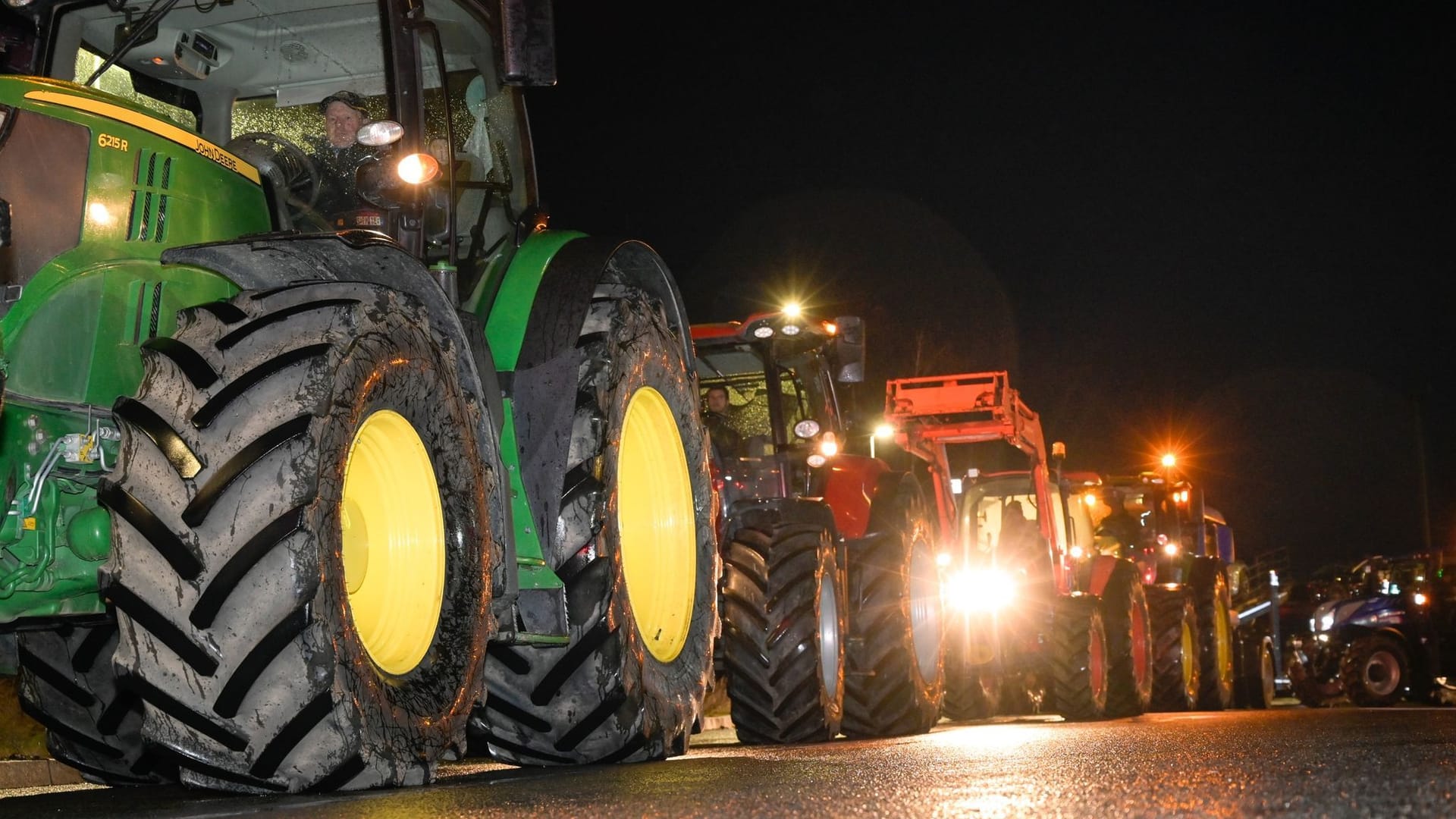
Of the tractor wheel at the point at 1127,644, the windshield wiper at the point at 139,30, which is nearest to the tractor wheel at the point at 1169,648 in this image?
the tractor wheel at the point at 1127,644

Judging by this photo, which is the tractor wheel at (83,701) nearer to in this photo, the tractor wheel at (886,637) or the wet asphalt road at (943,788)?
the wet asphalt road at (943,788)

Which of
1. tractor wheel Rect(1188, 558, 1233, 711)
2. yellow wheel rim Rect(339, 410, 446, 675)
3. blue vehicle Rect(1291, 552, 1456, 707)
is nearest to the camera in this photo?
yellow wheel rim Rect(339, 410, 446, 675)

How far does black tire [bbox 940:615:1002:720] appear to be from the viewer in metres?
12.5

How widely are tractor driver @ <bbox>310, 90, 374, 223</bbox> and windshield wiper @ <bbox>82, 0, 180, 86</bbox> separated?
581 mm

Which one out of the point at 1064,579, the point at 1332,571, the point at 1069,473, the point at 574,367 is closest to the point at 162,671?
→ the point at 574,367

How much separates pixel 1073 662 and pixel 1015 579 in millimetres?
902

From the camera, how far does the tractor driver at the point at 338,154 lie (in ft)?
17.0

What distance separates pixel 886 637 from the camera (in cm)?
926

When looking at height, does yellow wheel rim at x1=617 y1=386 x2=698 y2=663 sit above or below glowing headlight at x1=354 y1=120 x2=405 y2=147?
below

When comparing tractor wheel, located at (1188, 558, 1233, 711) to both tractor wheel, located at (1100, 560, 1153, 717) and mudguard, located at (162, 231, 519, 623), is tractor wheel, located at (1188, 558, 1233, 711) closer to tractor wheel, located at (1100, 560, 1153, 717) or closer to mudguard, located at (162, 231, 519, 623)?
tractor wheel, located at (1100, 560, 1153, 717)

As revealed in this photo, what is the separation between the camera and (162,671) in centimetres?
345

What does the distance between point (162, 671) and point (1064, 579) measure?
39.4 feet

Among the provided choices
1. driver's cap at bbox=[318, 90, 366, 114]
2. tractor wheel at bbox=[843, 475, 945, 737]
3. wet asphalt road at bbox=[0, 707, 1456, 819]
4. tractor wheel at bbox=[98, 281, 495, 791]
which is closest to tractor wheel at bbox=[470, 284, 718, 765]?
wet asphalt road at bbox=[0, 707, 1456, 819]

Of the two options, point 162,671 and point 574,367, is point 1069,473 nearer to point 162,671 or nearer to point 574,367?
point 574,367
